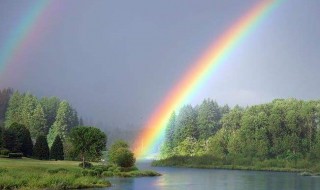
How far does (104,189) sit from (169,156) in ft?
329

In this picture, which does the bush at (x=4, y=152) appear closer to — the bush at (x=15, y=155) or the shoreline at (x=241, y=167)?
the bush at (x=15, y=155)

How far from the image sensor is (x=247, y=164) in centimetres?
13788

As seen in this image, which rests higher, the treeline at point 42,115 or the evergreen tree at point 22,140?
the treeline at point 42,115

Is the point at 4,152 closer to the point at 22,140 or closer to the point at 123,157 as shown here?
the point at 22,140

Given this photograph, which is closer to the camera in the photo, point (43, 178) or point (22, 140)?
point (43, 178)

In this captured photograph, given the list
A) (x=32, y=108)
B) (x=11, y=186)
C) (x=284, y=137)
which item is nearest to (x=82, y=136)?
(x=11, y=186)

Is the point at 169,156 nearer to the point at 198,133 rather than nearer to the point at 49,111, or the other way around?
the point at 198,133

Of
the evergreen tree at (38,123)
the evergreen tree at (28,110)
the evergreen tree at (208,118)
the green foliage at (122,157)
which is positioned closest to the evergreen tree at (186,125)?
the evergreen tree at (208,118)

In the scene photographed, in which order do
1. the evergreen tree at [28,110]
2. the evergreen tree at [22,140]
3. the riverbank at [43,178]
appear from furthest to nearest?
the evergreen tree at [28,110]
the evergreen tree at [22,140]
the riverbank at [43,178]

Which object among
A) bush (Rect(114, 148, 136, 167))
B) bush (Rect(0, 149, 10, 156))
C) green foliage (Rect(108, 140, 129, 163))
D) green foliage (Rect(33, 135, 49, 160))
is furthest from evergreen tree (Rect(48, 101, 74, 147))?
bush (Rect(0, 149, 10, 156))

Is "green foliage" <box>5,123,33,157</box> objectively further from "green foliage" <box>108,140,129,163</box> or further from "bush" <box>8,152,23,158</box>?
"green foliage" <box>108,140,129,163</box>

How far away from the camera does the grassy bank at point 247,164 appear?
130 metres

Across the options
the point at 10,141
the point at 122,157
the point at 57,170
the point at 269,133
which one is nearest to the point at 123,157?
the point at 122,157

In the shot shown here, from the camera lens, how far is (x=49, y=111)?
146750 millimetres
